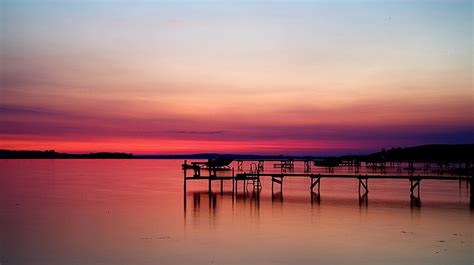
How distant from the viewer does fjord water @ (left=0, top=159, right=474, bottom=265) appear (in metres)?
19.5

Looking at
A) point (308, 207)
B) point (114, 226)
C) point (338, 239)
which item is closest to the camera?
point (338, 239)

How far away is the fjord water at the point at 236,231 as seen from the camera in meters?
19.5

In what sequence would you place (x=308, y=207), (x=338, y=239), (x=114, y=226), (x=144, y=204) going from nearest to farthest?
(x=338, y=239), (x=114, y=226), (x=308, y=207), (x=144, y=204)

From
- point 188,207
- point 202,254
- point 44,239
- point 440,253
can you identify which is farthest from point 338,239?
point 188,207

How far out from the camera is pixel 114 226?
26875 mm

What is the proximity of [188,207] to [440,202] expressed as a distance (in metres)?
17.7

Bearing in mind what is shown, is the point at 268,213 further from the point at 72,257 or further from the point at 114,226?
the point at 72,257

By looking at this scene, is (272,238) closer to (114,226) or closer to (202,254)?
(202,254)

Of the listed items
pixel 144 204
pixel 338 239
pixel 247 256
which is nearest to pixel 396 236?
pixel 338 239

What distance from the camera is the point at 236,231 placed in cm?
2506

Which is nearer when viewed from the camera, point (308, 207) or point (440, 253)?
point (440, 253)

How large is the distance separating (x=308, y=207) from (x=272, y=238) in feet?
39.7

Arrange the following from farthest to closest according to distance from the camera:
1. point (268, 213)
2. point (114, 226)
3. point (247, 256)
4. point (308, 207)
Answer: point (308, 207), point (268, 213), point (114, 226), point (247, 256)

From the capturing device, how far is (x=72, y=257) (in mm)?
19516
